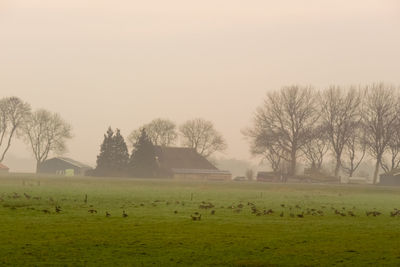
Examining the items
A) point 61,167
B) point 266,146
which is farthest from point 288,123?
point 61,167

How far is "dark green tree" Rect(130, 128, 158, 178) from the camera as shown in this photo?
125 meters

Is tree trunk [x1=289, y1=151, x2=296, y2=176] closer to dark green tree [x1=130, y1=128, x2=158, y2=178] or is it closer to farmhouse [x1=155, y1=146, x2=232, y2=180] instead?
farmhouse [x1=155, y1=146, x2=232, y2=180]

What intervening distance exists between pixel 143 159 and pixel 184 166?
1366 centimetres

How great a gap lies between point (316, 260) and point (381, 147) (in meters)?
99.8

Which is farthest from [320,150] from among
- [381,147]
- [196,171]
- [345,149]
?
[196,171]

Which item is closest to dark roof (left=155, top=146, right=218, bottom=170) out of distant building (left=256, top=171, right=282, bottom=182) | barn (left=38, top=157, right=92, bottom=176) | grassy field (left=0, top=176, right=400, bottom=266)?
distant building (left=256, top=171, right=282, bottom=182)

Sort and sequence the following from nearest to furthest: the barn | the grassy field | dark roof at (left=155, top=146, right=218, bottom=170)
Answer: the grassy field → dark roof at (left=155, top=146, right=218, bottom=170) → the barn

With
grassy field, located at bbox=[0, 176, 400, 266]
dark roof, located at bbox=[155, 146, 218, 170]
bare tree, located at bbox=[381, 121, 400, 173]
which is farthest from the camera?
dark roof, located at bbox=[155, 146, 218, 170]

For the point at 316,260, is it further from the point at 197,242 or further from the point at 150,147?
the point at 150,147

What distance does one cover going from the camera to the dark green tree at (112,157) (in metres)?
125

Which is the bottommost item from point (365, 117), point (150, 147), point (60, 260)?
point (60, 260)

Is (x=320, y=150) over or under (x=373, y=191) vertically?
over

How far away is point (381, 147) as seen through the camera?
112 m

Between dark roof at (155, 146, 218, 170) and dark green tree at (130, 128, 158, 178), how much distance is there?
6.29 meters
